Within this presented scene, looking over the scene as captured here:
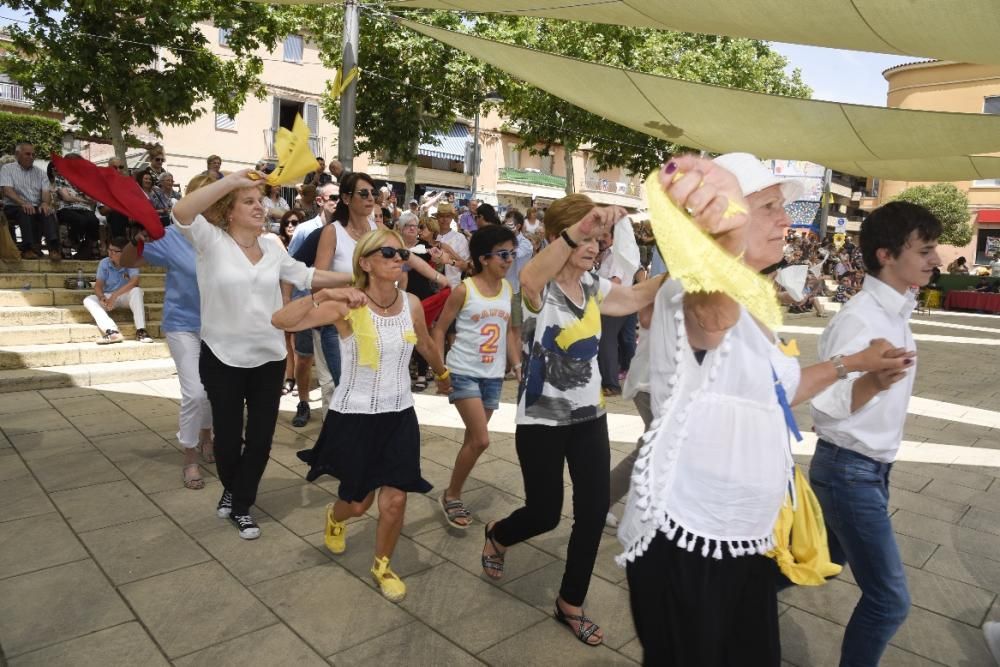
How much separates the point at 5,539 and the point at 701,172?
414cm

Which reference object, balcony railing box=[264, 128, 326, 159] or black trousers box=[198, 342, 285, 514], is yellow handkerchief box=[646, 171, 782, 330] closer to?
black trousers box=[198, 342, 285, 514]

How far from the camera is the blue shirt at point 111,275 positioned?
8.98m

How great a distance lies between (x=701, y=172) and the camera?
1.58 meters

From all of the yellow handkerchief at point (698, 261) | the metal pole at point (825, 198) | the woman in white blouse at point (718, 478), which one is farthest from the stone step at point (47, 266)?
the metal pole at point (825, 198)

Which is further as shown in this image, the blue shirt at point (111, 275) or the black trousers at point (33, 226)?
the black trousers at point (33, 226)

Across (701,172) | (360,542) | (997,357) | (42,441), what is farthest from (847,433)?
(997,357)

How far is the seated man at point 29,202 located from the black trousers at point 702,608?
10.9 m

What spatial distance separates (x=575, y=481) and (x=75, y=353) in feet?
23.6

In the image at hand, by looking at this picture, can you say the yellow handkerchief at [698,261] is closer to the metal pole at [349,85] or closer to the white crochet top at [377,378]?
the white crochet top at [377,378]

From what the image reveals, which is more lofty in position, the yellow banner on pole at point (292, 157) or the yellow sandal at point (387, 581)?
the yellow banner on pole at point (292, 157)

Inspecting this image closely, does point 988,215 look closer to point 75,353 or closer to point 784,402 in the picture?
point 75,353

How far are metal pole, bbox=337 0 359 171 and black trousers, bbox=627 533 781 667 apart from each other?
9436mm

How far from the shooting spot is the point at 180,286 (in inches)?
178

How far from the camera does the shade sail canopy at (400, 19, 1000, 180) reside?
523 cm
